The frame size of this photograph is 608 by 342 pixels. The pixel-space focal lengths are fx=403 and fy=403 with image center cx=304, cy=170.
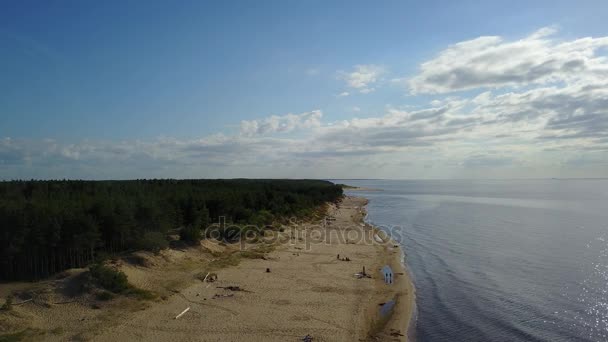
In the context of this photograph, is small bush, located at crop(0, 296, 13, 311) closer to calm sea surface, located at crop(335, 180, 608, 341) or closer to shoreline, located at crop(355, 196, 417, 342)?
shoreline, located at crop(355, 196, 417, 342)

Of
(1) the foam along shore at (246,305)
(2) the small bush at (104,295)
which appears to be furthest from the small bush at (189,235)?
(2) the small bush at (104,295)

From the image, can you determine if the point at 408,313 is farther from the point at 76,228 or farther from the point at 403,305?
the point at 76,228

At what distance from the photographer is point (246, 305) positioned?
17.0m

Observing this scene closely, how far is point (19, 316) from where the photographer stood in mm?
14078

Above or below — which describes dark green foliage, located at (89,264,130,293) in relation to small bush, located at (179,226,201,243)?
below

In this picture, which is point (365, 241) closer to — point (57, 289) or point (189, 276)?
point (189, 276)

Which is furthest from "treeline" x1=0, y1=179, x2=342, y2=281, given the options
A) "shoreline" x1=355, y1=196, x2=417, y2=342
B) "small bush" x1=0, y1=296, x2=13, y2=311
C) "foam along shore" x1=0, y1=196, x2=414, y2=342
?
"shoreline" x1=355, y1=196, x2=417, y2=342

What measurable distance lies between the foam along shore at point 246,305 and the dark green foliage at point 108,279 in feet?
2.54

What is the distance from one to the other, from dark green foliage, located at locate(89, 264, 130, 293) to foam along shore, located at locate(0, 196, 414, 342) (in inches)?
30.4

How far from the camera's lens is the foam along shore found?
552 inches

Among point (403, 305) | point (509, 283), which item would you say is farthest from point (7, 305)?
point (509, 283)

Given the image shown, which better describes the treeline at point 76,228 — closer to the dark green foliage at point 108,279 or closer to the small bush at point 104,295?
the dark green foliage at point 108,279

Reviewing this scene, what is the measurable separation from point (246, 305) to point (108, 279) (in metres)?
5.87

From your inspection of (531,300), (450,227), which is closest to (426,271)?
(531,300)
